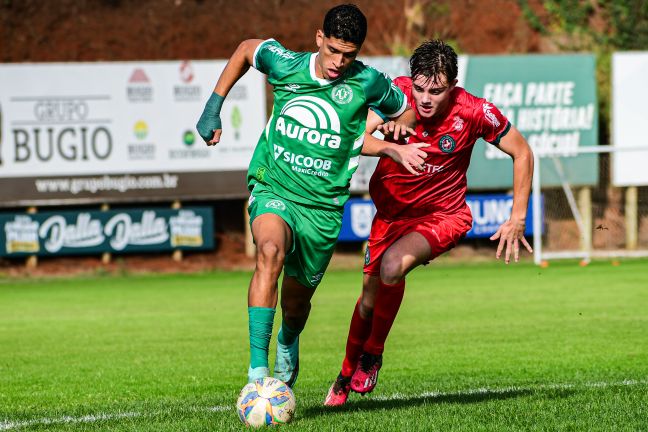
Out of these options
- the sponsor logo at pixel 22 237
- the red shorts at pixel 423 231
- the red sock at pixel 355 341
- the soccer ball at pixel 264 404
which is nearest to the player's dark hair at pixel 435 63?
the red shorts at pixel 423 231

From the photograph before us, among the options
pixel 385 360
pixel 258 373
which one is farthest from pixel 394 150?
pixel 385 360

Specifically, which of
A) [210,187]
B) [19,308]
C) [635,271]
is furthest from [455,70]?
[210,187]

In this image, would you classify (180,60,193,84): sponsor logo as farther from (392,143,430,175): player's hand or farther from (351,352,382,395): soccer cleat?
(392,143,430,175): player's hand

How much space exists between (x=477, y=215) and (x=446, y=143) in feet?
61.0

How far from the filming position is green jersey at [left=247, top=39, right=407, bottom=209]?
22.6 feet

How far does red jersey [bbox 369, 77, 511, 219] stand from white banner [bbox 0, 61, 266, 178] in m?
17.7

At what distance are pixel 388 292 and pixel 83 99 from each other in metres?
18.6

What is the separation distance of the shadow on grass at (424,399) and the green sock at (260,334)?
0.69 m

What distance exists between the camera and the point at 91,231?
25.1 meters

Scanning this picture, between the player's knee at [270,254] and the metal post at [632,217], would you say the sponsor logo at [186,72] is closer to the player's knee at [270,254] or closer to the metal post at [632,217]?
→ the metal post at [632,217]

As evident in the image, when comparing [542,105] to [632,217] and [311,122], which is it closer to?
[632,217]

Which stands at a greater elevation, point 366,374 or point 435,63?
point 435,63

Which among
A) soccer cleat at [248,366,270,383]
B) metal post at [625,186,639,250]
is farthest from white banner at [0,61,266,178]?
soccer cleat at [248,366,270,383]

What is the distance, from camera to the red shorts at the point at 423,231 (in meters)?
7.48
